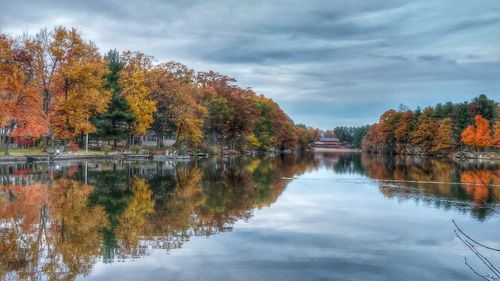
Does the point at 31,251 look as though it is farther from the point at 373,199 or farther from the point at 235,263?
the point at 373,199

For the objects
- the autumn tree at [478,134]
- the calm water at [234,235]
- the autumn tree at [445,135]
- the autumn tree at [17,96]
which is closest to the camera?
the calm water at [234,235]

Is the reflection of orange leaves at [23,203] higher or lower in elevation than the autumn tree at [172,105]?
lower

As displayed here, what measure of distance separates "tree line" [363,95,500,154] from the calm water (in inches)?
2863

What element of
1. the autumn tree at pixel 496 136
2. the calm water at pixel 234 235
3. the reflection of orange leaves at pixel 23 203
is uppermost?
the autumn tree at pixel 496 136

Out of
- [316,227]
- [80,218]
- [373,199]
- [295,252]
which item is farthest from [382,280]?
[373,199]

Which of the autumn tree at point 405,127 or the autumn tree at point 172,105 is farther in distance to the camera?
the autumn tree at point 405,127

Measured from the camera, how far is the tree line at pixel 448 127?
85.9 m

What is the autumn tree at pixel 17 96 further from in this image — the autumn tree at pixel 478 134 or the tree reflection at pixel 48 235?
the autumn tree at pixel 478 134

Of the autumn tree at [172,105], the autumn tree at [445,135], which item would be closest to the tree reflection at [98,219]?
the autumn tree at [172,105]

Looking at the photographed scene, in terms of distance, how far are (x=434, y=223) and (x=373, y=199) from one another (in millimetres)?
6038

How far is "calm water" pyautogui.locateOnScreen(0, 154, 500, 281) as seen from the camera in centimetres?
→ 877

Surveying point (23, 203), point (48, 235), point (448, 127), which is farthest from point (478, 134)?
point (48, 235)

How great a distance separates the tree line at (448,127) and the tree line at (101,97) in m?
39.4

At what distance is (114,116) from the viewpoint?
176 feet
